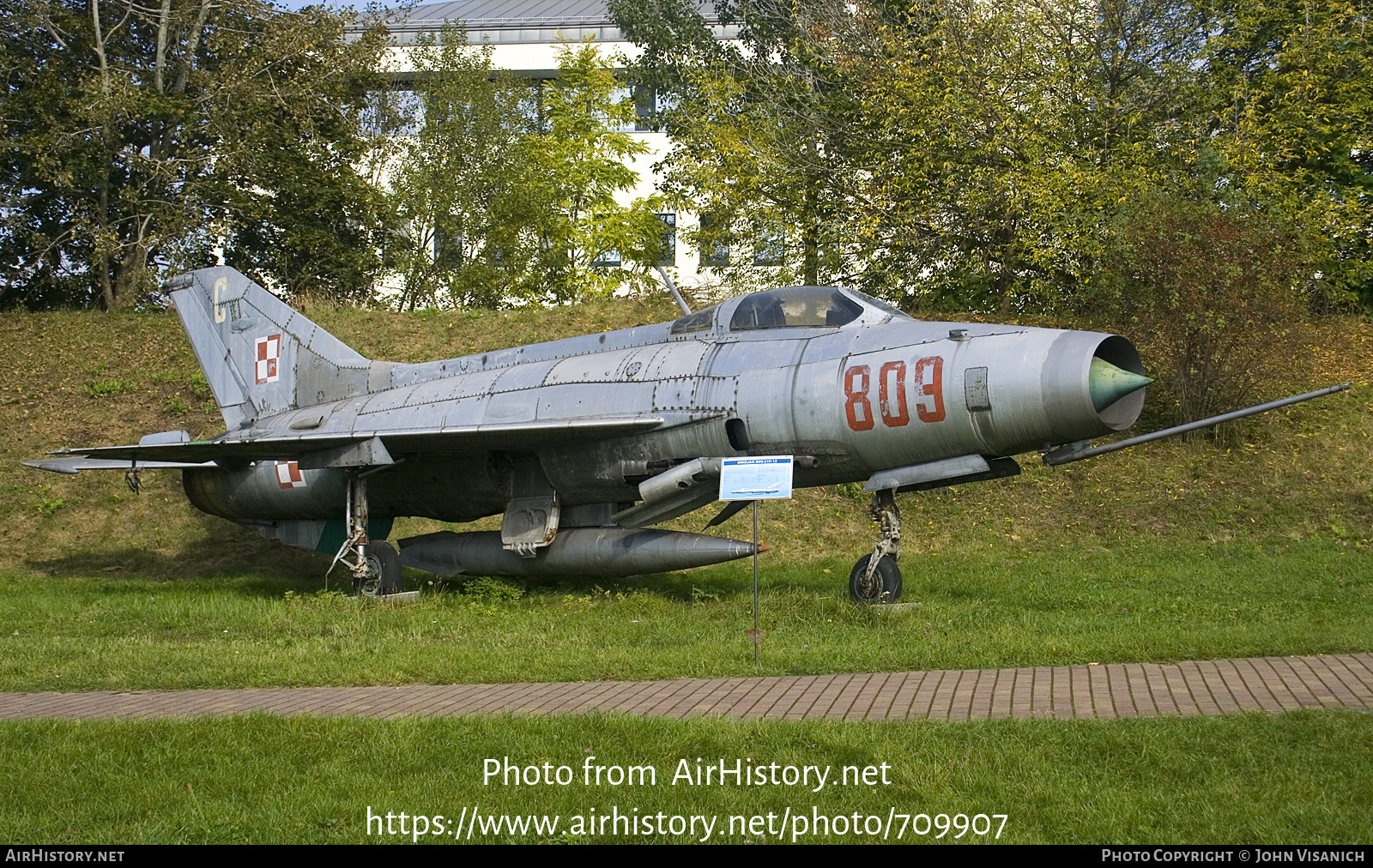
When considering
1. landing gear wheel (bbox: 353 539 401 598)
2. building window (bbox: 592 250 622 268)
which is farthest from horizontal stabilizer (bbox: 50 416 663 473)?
building window (bbox: 592 250 622 268)

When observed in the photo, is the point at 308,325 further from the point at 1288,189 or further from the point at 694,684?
the point at 1288,189

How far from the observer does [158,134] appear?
29203mm

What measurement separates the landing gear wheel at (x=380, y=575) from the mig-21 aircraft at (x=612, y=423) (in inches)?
0.9

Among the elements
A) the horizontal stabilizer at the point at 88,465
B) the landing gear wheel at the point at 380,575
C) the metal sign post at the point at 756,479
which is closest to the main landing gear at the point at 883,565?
the metal sign post at the point at 756,479

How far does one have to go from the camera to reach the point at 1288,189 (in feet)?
76.9

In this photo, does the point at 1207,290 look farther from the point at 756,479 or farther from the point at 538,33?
the point at 538,33

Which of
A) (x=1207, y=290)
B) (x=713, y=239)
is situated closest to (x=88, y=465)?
(x=713, y=239)

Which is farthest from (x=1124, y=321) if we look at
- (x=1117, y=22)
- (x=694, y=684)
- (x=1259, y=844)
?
(x=1259, y=844)

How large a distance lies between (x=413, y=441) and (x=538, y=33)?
37.3m

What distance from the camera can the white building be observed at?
44.2 m

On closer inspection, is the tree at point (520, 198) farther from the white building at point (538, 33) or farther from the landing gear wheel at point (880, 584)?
the landing gear wheel at point (880, 584)

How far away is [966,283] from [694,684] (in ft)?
61.5

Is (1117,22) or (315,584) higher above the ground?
(1117,22)

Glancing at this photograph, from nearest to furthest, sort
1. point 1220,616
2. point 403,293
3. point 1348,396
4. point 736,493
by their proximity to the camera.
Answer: point 736,493
point 1220,616
point 1348,396
point 403,293
